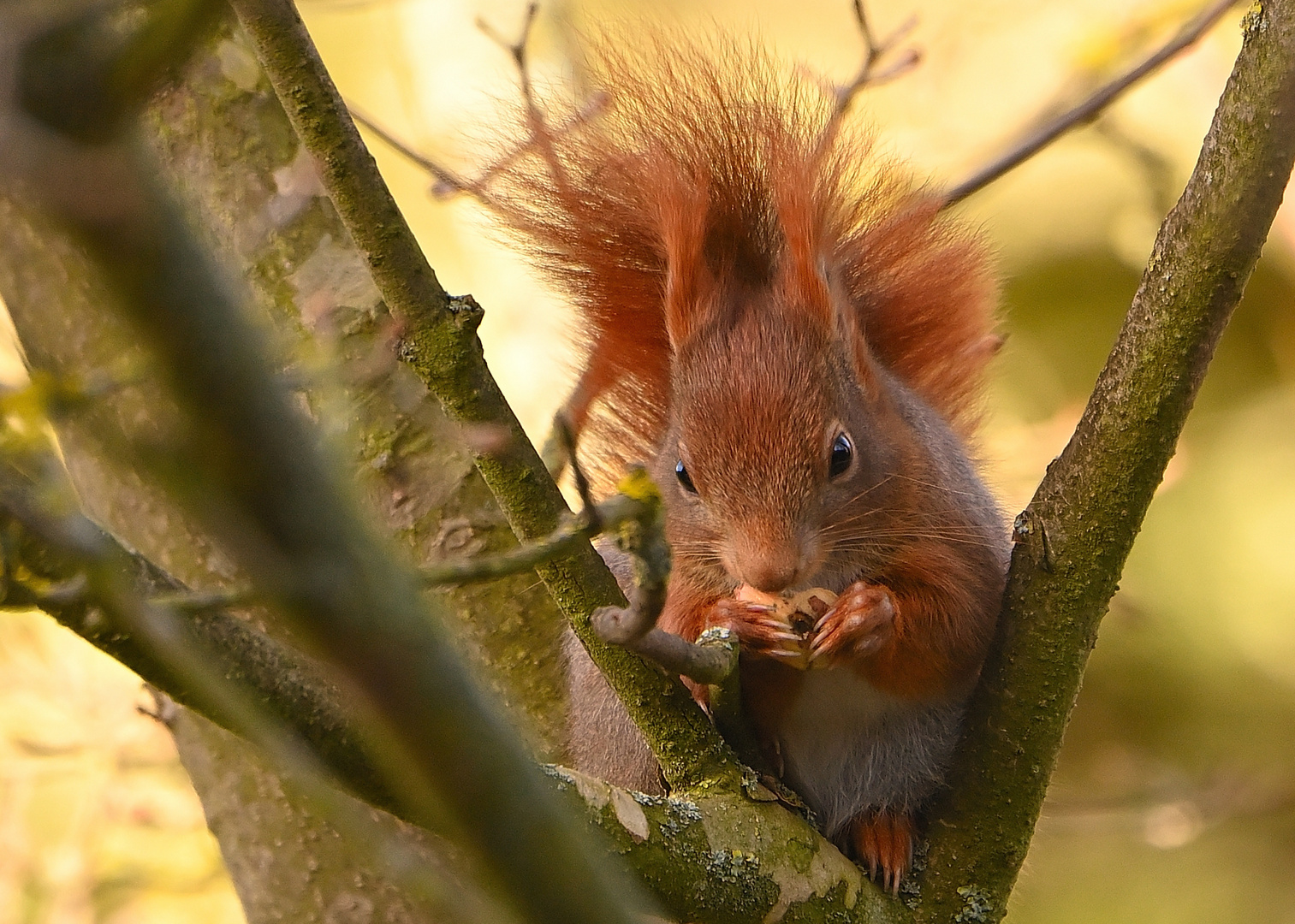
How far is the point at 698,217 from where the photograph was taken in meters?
1.89

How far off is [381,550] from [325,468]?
2.5 inches

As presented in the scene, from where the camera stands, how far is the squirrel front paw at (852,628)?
5.62 ft

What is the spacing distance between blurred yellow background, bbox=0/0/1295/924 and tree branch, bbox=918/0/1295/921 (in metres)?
1.95

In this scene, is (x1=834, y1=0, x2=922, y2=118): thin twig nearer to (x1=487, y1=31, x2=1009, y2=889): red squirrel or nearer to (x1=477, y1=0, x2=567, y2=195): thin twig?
(x1=487, y1=31, x2=1009, y2=889): red squirrel

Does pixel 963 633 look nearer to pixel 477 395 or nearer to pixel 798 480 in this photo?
pixel 798 480

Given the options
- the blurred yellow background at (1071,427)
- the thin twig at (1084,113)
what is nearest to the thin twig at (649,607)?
the thin twig at (1084,113)

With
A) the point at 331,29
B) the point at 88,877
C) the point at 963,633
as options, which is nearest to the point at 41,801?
the point at 88,877

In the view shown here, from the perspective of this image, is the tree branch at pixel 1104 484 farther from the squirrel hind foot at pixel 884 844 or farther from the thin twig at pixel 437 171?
the thin twig at pixel 437 171

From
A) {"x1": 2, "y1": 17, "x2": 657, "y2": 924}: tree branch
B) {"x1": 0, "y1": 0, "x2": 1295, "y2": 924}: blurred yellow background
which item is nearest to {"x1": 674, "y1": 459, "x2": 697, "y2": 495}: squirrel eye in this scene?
{"x1": 2, "y1": 17, "x2": 657, "y2": 924}: tree branch

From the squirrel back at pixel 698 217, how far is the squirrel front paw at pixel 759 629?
14.9 inches

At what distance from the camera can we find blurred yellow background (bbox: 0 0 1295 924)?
12.0 feet

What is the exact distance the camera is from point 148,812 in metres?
3.26

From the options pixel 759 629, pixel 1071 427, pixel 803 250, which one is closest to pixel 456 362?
pixel 759 629

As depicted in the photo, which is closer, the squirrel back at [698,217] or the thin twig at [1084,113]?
the squirrel back at [698,217]
